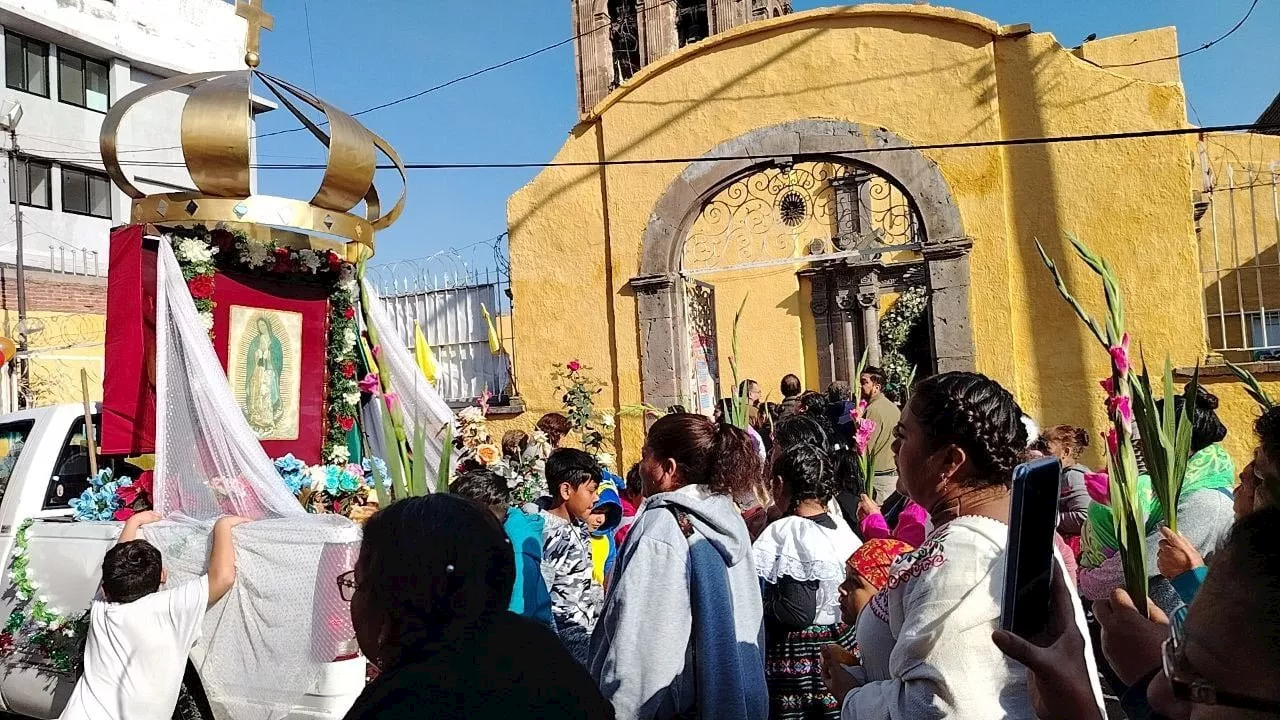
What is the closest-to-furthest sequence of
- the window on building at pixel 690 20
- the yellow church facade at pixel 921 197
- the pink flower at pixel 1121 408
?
the pink flower at pixel 1121 408
the yellow church facade at pixel 921 197
the window on building at pixel 690 20

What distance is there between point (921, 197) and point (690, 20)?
15.0m

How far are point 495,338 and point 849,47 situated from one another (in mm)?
5114

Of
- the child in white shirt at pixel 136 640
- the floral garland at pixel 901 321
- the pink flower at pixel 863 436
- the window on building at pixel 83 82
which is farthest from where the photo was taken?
the window on building at pixel 83 82

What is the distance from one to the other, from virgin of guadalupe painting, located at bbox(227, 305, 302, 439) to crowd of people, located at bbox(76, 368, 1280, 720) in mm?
1646

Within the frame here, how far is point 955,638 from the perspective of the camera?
1.95 m

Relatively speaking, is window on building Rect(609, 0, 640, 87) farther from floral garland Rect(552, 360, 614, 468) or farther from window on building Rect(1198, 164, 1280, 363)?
window on building Rect(1198, 164, 1280, 363)

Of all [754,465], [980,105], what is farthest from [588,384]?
[754,465]

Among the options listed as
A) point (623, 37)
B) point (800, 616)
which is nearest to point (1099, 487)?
point (800, 616)

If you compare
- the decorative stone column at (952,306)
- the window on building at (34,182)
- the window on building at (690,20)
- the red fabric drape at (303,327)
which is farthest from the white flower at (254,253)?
the window on building at (34,182)

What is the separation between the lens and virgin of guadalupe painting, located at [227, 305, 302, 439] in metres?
5.41

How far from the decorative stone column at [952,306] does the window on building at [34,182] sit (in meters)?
19.9

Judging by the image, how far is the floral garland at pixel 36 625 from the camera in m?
4.49

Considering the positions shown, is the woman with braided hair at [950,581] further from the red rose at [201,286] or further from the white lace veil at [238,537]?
the red rose at [201,286]

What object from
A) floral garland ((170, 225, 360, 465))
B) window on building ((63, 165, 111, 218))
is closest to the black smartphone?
floral garland ((170, 225, 360, 465))
